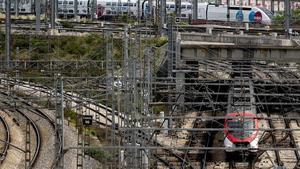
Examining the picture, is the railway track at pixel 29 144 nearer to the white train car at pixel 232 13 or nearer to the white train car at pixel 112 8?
the white train car at pixel 112 8

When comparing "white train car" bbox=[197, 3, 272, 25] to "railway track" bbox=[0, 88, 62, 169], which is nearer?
"railway track" bbox=[0, 88, 62, 169]

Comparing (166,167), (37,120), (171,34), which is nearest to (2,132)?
(37,120)

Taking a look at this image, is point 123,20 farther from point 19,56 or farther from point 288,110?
point 288,110

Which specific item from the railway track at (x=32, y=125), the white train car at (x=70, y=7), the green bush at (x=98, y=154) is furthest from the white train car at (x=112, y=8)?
the green bush at (x=98, y=154)

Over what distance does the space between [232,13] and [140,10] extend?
5544 millimetres

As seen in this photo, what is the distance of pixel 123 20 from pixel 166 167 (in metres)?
23.3

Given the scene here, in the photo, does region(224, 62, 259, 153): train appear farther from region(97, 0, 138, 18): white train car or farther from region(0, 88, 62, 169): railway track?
region(97, 0, 138, 18): white train car

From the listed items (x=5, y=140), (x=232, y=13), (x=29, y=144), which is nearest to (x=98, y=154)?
(x=29, y=144)

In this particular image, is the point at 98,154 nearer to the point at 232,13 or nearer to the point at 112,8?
the point at 112,8

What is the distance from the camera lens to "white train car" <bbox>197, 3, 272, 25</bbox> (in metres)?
39.3

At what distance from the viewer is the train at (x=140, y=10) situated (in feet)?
127

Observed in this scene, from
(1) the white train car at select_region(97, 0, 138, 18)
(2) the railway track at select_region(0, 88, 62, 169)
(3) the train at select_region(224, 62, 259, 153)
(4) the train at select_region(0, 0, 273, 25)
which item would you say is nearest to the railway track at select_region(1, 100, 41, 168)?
(2) the railway track at select_region(0, 88, 62, 169)

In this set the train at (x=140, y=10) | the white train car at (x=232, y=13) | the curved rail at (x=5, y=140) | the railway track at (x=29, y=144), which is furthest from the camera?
the white train car at (x=232, y=13)

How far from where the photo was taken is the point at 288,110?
66.0 feet
